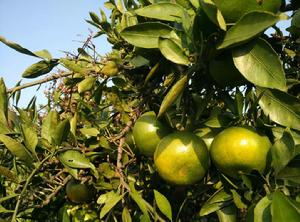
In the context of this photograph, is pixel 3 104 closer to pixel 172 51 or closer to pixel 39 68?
pixel 39 68

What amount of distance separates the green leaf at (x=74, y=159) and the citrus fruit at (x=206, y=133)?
1.02 ft

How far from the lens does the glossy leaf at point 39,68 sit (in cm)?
118

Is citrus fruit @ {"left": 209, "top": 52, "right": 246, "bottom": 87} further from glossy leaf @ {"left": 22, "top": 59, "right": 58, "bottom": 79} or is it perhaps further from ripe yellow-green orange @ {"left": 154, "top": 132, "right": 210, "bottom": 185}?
glossy leaf @ {"left": 22, "top": 59, "right": 58, "bottom": 79}

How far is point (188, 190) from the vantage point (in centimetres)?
124

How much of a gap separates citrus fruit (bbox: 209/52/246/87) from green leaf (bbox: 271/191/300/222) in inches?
14.4

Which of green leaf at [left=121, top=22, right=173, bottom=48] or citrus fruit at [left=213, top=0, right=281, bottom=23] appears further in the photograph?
green leaf at [left=121, top=22, right=173, bottom=48]

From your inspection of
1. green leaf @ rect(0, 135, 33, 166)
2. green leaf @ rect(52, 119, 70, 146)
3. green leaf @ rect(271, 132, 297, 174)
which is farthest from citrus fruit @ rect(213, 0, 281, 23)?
green leaf @ rect(0, 135, 33, 166)

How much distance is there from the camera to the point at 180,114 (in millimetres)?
1040

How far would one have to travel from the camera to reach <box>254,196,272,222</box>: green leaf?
708 mm

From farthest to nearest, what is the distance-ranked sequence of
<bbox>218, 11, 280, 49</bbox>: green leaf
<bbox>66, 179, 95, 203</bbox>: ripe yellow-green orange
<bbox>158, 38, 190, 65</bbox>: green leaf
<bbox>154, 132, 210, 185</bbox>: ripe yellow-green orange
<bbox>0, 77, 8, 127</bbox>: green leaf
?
<bbox>66, 179, 95, 203</bbox>: ripe yellow-green orange → <bbox>0, 77, 8, 127</bbox>: green leaf → <bbox>154, 132, 210, 185</bbox>: ripe yellow-green orange → <bbox>158, 38, 190, 65</bbox>: green leaf → <bbox>218, 11, 280, 49</bbox>: green leaf

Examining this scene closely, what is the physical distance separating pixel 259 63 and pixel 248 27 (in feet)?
0.28

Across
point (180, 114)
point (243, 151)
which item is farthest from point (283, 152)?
point (180, 114)

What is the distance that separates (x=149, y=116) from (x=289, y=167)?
0.39 meters

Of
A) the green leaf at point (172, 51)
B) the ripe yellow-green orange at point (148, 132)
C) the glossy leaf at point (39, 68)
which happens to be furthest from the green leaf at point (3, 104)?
the green leaf at point (172, 51)
